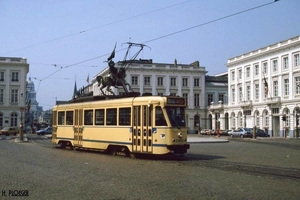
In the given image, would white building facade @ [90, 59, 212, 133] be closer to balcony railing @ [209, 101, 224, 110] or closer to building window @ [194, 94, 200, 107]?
building window @ [194, 94, 200, 107]

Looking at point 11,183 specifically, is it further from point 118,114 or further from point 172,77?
point 172,77

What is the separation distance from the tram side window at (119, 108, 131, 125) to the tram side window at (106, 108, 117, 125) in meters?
0.47

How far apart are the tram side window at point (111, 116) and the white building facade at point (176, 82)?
2442 inches

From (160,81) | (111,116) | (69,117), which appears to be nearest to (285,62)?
(160,81)

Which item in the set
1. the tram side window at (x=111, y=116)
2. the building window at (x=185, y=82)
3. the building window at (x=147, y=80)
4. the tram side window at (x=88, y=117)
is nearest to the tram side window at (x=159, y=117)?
the tram side window at (x=111, y=116)

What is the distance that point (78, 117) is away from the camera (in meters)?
21.2

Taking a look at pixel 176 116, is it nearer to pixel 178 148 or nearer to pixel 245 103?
pixel 178 148

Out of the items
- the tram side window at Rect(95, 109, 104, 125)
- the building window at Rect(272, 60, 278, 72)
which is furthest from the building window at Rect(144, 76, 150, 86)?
the tram side window at Rect(95, 109, 104, 125)

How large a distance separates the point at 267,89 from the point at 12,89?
54516 millimetres

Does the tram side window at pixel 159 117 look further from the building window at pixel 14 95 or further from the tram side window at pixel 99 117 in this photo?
the building window at pixel 14 95

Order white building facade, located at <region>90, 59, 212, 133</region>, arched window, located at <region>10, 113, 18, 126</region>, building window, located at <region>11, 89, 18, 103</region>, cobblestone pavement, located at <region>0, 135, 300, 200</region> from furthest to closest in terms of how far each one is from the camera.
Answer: building window, located at <region>11, 89, 18, 103</region>, white building facade, located at <region>90, 59, 212, 133</region>, arched window, located at <region>10, 113, 18, 126</region>, cobblestone pavement, located at <region>0, 135, 300, 200</region>

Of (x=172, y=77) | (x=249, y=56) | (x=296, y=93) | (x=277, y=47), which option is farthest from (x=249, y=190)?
(x=172, y=77)

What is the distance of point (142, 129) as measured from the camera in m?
16.5

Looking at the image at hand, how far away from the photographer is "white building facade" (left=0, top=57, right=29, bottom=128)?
263 ft
